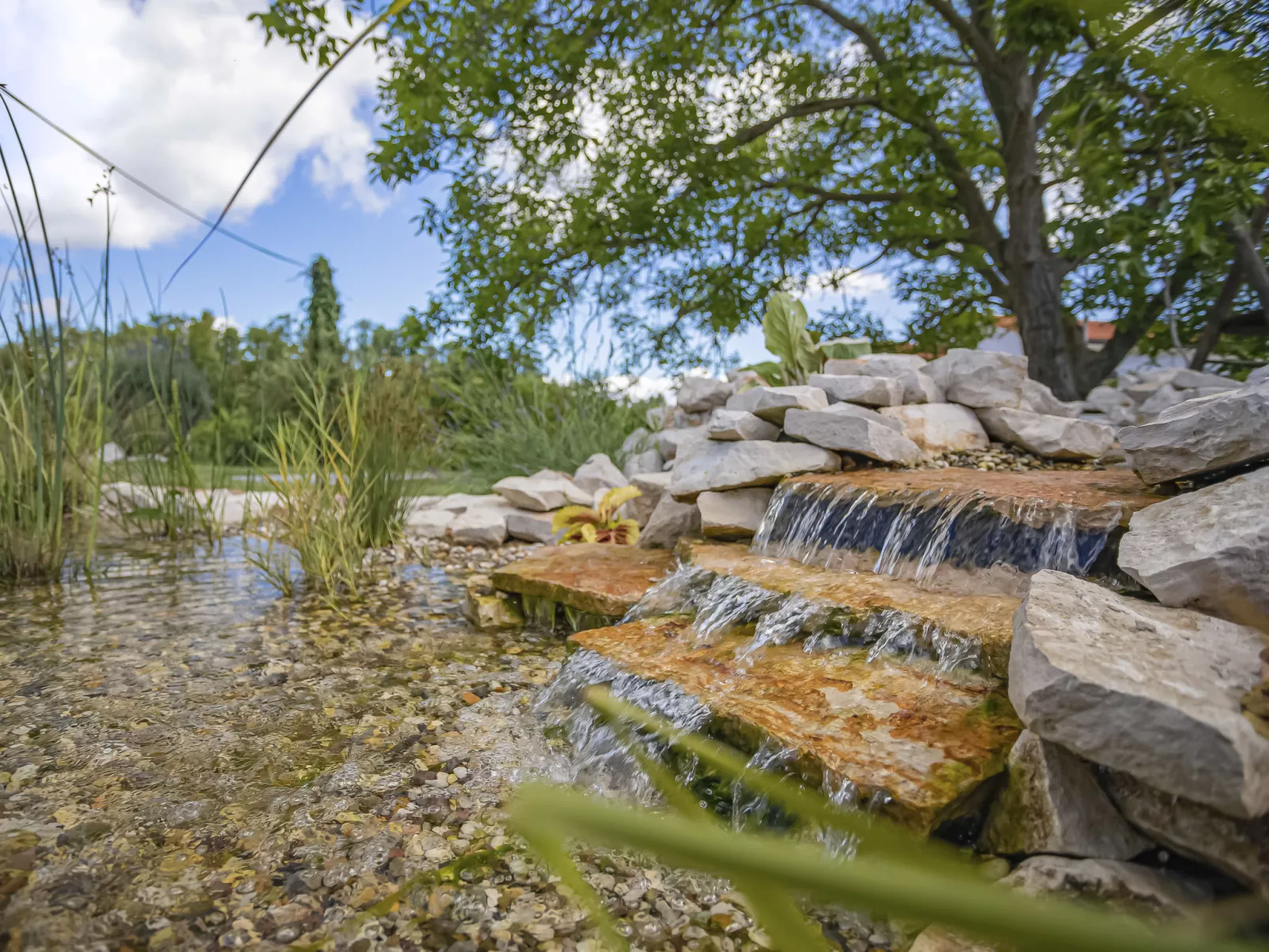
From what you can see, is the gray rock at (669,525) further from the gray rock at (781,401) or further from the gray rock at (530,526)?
the gray rock at (530,526)

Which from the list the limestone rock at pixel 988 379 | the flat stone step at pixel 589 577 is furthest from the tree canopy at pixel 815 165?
the flat stone step at pixel 589 577

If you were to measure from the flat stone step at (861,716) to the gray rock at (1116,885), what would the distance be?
0.55 ft

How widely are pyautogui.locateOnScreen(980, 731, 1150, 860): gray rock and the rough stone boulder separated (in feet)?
12.9

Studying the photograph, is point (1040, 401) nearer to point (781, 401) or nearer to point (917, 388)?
point (917, 388)

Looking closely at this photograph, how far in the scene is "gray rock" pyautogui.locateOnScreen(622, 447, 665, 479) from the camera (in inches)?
226

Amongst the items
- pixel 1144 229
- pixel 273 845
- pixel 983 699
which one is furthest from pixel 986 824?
pixel 1144 229

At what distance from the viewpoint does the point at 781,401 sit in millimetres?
3438

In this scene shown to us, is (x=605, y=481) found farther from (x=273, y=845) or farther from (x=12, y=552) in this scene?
(x=273, y=845)

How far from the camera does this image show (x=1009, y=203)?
571 cm

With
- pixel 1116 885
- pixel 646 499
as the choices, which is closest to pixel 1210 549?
pixel 1116 885

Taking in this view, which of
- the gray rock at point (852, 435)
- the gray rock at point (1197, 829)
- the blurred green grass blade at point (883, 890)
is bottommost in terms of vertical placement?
the gray rock at point (1197, 829)

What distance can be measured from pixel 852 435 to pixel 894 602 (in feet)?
4.13

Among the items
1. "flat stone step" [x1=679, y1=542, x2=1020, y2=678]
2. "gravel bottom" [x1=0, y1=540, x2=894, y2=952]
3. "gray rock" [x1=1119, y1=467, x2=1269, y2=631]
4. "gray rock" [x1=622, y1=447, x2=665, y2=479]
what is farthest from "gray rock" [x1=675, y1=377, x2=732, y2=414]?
"gray rock" [x1=1119, y1=467, x2=1269, y2=631]

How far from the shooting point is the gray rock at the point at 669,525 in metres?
3.65
